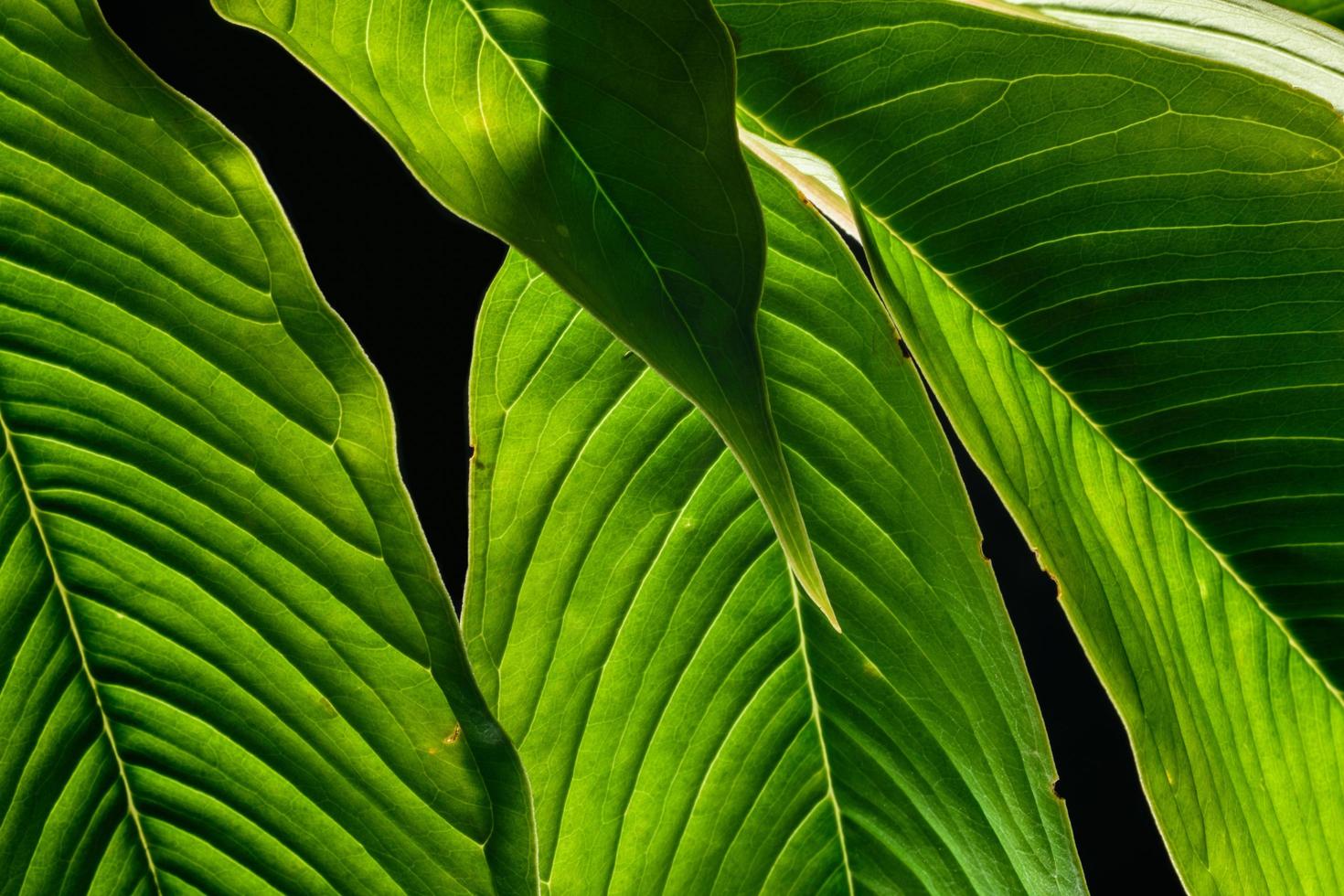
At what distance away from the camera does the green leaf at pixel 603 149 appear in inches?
11.2

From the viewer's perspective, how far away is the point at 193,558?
0.37 metres

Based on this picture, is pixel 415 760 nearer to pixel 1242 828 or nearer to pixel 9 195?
pixel 9 195

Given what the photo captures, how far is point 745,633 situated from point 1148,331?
243 mm

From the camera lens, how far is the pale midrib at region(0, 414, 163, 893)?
0.36 metres

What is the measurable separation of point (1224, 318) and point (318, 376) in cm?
36

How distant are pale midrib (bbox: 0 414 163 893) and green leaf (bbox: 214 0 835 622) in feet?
0.55

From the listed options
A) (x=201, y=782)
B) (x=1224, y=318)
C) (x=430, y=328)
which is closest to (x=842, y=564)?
(x=1224, y=318)

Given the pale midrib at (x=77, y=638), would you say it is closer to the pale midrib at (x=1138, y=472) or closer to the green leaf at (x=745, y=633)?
the green leaf at (x=745, y=633)

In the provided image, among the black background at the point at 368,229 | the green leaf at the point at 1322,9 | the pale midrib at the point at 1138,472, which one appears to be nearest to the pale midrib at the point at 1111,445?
the pale midrib at the point at 1138,472

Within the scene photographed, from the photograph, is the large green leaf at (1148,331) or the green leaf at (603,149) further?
the large green leaf at (1148,331)

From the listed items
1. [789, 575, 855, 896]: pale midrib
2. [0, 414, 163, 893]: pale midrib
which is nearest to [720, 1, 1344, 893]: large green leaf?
[789, 575, 855, 896]: pale midrib

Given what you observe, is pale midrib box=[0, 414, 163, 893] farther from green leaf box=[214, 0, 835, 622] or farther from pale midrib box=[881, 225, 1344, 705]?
pale midrib box=[881, 225, 1344, 705]

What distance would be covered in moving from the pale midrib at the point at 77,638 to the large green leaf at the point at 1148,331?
0.30 m

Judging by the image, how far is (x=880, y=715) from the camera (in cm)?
56
